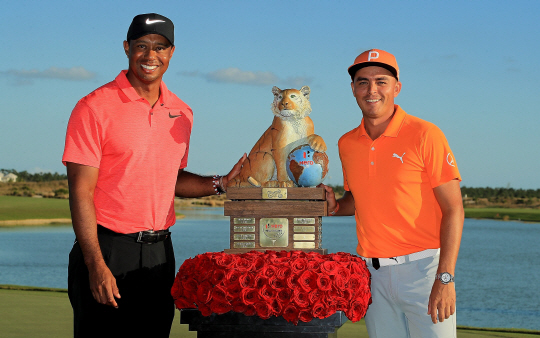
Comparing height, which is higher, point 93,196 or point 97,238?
point 93,196

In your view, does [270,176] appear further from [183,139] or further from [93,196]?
[93,196]

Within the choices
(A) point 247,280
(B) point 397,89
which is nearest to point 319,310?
(A) point 247,280

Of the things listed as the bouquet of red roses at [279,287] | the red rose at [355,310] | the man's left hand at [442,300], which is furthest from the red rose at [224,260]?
the man's left hand at [442,300]

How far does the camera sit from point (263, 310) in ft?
11.1

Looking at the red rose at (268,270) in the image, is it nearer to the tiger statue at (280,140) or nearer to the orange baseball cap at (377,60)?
the tiger statue at (280,140)

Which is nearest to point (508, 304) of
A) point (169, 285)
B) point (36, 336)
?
point (36, 336)

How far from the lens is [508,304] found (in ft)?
63.6

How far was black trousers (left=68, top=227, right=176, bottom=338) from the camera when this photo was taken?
3613mm

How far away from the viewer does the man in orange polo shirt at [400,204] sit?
139 inches

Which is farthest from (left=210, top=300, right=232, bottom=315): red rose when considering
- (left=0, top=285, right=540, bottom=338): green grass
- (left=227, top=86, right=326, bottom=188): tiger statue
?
(left=0, top=285, right=540, bottom=338): green grass

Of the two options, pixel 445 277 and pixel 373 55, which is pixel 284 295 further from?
pixel 373 55

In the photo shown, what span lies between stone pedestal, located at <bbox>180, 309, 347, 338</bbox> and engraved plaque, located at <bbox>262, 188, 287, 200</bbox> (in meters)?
0.84

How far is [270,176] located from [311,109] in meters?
0.55

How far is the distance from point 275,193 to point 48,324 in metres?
3.90
